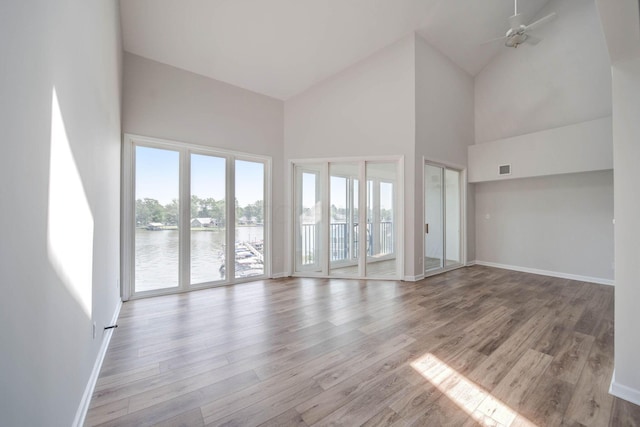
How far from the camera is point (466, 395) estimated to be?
5.68 ft

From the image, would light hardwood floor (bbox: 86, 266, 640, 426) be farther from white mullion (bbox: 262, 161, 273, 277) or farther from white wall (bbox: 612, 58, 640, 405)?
white mullion (bbox: 262, 161, 273, 277)

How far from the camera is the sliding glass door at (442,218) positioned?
16.7 ft

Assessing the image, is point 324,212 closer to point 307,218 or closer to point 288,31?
point 307,218

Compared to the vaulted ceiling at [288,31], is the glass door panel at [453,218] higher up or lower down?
lower down

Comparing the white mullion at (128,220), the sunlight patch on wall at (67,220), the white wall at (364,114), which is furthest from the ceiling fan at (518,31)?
A: the white mullion at (128,220)

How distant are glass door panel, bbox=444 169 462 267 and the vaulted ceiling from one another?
274cm

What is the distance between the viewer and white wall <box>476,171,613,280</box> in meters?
4.50

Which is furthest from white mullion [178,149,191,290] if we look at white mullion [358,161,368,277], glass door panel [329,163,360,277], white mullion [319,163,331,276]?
white mullion [358,161,368,277]

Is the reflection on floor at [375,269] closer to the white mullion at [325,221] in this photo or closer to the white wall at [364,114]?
the white mullion at [325,221]

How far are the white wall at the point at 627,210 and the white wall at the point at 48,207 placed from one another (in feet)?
10.1

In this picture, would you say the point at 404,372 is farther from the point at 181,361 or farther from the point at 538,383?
the point at 181,361

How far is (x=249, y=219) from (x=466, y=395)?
3.90 metres

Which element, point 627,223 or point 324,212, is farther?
point 324,212

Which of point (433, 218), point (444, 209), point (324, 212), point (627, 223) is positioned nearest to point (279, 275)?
point (324, 212)
